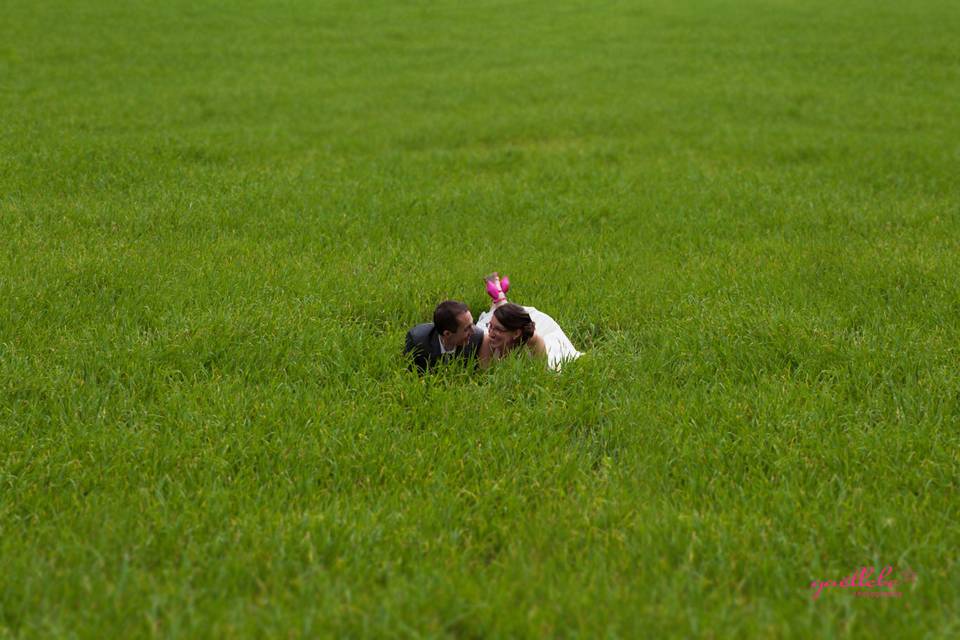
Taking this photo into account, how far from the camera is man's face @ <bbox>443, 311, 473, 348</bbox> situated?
14.9ft

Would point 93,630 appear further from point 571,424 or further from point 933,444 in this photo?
point 933,444

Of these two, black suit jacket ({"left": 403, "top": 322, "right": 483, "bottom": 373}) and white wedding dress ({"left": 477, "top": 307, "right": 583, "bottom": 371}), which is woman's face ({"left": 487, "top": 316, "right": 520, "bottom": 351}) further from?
white wedding dress ({"left": 477, "top": 307, "right": 583, "bottom": 371})

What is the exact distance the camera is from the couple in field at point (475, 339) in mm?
4566

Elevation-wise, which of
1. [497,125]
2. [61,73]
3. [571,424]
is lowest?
[571,424]

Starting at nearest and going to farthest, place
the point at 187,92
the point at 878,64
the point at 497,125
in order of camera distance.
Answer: the point at 497,125, the point at 187,92, the point at 878,64

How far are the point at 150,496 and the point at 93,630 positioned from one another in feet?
2.70

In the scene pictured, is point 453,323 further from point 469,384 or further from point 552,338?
point 552,338

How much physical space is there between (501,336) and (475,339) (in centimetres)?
16

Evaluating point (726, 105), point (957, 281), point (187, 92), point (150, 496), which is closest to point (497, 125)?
point (726, 105)

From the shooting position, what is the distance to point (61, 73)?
45.8ft

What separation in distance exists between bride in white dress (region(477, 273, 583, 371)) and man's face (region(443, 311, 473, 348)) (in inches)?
6.6
